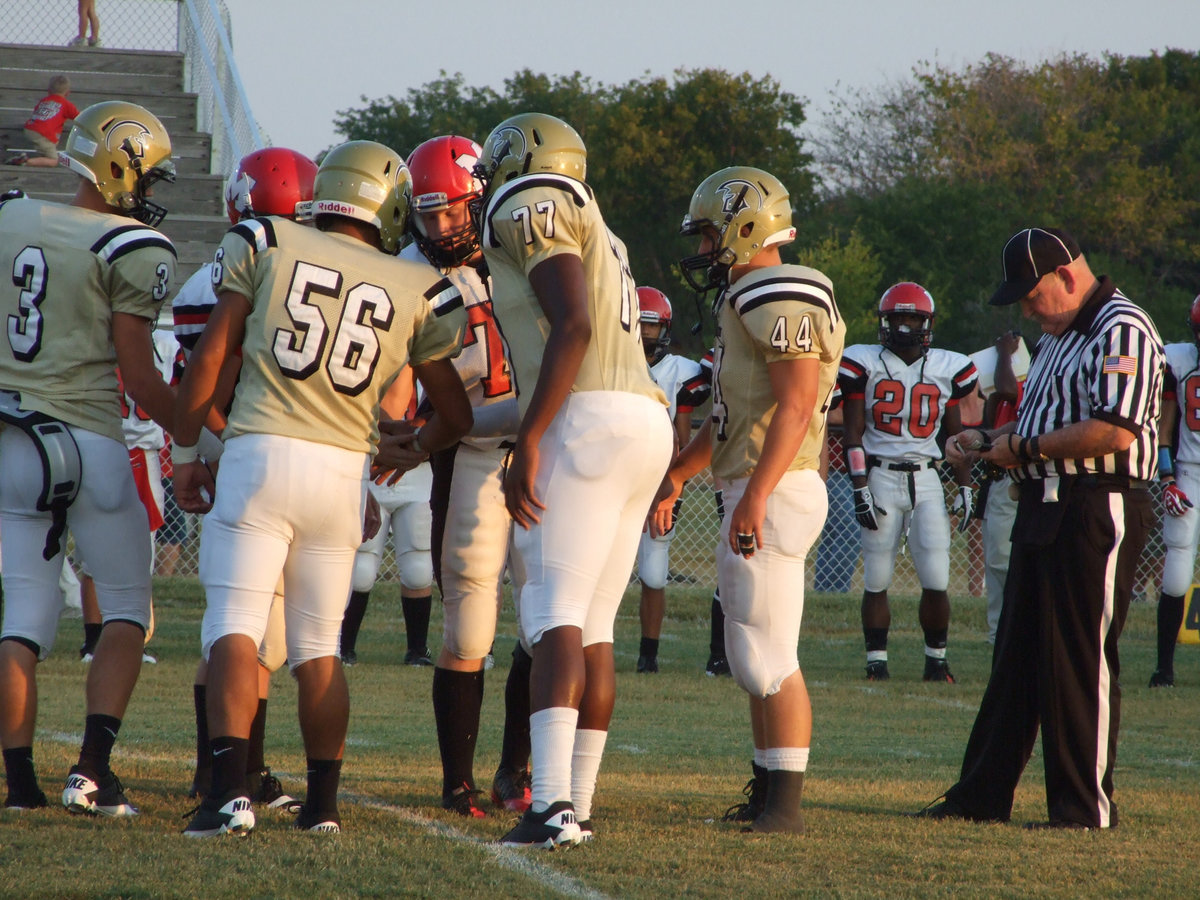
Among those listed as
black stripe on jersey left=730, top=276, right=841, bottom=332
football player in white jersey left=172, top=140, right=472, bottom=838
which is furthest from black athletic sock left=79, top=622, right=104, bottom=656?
black stripe on jersey left=730, top=276, right=841, bottom=332

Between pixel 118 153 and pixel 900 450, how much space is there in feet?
20.0

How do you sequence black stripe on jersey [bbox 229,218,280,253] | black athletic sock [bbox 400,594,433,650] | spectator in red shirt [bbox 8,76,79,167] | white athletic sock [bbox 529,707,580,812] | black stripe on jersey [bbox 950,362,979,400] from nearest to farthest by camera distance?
white athletic sock [bbox 529,707,580,812], black stripe on jersey [bbox 229,218,280,253], black athletic sock [bbox 400,594,433,650], black stripe on jersey [bbox 950,362,979,400], spectator in red shirt [bbox 8,76,79,167]

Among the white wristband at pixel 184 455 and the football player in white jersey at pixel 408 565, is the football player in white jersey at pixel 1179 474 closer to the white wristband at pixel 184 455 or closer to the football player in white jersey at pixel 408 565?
the football player in white jersey at pixel 408 565

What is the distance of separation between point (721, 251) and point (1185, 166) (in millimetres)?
38040

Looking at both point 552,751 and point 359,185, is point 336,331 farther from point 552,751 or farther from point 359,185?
point 552,751

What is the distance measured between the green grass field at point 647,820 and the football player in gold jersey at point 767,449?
0.31m

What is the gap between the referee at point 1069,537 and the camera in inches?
181

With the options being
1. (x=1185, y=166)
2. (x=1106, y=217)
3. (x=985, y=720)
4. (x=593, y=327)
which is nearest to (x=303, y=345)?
(x=593, y=327)

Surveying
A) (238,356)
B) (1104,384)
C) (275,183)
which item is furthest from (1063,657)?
(275,183)

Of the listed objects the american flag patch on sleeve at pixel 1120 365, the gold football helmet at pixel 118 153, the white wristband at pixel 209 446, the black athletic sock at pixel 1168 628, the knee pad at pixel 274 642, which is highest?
the gold football helmet at pixel 118 153

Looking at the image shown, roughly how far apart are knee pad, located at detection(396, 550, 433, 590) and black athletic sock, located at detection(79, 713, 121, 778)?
180 inches

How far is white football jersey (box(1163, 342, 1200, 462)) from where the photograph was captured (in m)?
9.27

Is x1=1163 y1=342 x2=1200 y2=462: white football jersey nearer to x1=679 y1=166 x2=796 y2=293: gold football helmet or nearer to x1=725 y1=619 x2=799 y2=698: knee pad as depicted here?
x1=679 y1=166 x2=796 y2=293: gold football helmet

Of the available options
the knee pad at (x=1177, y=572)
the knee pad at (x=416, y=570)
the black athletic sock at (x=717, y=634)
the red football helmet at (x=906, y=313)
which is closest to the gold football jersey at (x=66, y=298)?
the knee pad at (x=416, y=570)
